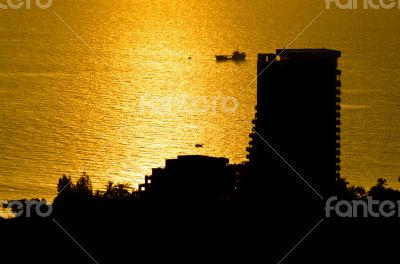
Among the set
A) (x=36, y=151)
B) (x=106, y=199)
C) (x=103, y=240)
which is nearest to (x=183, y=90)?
(x=36, y=151)

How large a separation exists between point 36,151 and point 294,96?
1558 inches

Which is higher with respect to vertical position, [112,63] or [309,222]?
[112,63]

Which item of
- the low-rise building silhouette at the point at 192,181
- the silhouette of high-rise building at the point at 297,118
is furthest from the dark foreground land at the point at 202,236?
the silhouette of high-rise building at the point at 297,118

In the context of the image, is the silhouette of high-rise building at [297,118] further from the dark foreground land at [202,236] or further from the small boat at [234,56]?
the small boat at [234,56]

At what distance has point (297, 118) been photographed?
312 ft

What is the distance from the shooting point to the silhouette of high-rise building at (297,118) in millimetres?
93875

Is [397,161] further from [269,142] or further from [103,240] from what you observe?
[103,240]

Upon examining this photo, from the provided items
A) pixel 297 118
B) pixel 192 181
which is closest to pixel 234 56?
pixel 297 118

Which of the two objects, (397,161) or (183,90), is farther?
(183,90)

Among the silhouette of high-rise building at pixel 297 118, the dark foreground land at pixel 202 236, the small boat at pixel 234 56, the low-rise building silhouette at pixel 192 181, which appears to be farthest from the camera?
the small boat at pixel 234 56

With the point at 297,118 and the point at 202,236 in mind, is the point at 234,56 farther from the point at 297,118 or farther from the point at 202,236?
the point at 202,236

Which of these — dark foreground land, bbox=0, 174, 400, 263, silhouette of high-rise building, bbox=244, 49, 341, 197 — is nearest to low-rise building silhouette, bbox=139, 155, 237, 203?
dark foreground land, bbox=0, 174, 400, 263

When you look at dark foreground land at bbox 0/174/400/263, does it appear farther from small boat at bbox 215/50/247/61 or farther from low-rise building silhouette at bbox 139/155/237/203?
small boat at bbox 215/50/247/61

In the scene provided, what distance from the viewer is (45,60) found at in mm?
174125
